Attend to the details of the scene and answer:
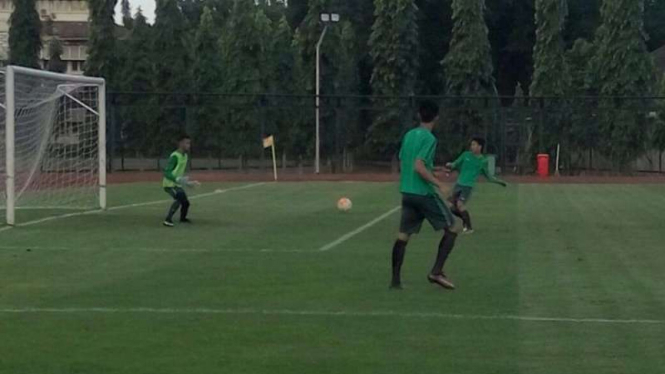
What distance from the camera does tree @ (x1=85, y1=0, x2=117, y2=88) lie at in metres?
55.6

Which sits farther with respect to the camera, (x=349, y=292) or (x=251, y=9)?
(x=251, y=9)

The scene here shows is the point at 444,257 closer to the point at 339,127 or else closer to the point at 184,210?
the point at 184,210

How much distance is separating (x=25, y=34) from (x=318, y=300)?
51.3m

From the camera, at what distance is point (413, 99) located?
53.1 m

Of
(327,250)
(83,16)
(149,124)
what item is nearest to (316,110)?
(149,124)

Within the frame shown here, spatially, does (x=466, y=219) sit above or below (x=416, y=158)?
below

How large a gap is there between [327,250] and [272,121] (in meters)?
37.4

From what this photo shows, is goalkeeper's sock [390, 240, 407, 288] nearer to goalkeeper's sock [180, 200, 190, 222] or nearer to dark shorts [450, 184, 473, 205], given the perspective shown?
dark shorts [450, 184, 473, 205]

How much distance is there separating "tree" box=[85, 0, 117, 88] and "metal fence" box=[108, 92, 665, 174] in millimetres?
3240

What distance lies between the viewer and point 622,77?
54750 millimetres

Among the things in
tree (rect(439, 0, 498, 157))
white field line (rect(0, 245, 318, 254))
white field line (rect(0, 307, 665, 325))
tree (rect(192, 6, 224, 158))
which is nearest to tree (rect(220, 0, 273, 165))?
tree (rect(192, 6, 224, 158))

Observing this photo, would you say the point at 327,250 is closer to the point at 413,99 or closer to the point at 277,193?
the point at 277,193

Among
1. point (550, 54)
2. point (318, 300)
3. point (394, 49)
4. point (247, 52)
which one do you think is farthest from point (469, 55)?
point (318, 300)

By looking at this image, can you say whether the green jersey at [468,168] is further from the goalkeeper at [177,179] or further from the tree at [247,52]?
the tree at [247,52]
